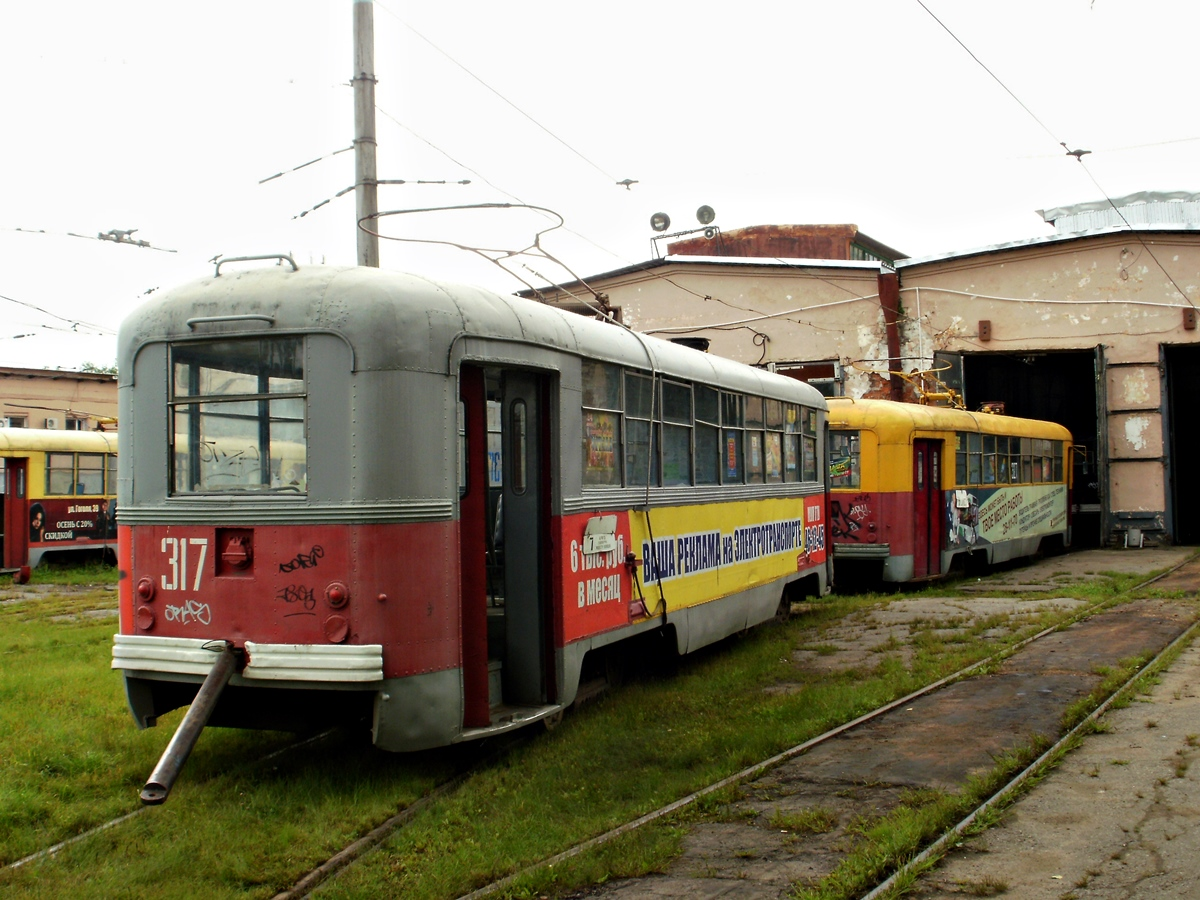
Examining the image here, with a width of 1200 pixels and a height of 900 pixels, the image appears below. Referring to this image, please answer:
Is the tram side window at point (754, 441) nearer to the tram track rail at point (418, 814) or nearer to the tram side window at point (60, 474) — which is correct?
the tram track rail at point (418, 814)

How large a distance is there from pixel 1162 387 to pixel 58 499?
22245 mm

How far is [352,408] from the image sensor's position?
6.29 m

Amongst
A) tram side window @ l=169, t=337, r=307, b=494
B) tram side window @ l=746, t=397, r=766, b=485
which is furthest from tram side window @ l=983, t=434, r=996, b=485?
tram side window @ l=169, t=337, r=307, b=494

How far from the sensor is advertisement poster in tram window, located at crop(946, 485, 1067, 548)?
18.2 meters

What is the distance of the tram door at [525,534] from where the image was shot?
24.1ft

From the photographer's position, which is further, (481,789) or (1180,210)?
(1180,210)

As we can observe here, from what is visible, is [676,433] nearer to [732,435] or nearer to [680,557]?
[680,557]

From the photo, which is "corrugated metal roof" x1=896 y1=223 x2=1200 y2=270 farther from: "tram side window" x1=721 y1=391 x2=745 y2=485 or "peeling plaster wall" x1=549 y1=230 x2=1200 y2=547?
"tram side window" x1=721 y1=391 x2=745 y2=485

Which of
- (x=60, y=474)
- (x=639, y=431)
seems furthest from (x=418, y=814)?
(x=60, y=474)

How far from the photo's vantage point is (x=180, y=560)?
652 cm

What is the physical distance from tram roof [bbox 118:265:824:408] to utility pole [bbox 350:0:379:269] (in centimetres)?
518

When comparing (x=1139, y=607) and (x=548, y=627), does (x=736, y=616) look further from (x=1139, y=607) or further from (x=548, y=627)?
(x=1139, y=607)

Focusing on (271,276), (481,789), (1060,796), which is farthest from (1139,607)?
(271,276)

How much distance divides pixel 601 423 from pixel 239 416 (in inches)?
99.6
